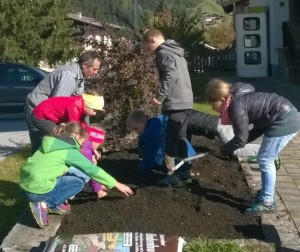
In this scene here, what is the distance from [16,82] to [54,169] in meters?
13.4

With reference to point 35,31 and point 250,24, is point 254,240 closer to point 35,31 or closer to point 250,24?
point 250,24

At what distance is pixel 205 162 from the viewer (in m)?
8.53

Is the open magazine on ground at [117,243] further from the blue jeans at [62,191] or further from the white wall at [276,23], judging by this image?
the white wall at [276,23]

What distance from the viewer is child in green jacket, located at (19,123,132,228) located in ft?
19.7

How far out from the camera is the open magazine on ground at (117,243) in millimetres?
4867

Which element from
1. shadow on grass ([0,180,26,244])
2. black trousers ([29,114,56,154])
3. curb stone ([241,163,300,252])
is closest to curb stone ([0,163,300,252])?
curb stone ([241,163,300,252])

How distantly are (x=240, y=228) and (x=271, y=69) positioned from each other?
2236cm

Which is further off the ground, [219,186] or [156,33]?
[156,33]

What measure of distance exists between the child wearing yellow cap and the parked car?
11516 mm

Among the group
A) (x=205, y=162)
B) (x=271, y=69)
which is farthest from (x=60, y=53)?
(x=205, y=162)

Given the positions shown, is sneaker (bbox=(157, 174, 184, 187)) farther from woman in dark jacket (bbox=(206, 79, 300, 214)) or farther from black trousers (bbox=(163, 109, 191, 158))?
woman in dark jacket (bbox=(206, 79, 300, 214))

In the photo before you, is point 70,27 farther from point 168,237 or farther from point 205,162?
point 168,237

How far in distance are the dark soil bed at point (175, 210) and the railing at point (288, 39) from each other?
17.3 metres

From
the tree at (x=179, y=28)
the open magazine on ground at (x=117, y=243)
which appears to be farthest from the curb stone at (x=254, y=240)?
the tree at (x=179, y=28)
